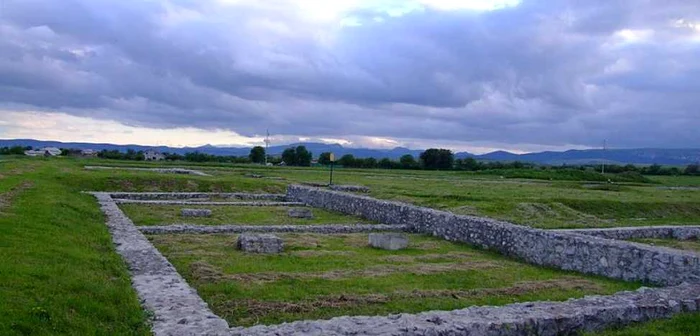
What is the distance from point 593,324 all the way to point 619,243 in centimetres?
564

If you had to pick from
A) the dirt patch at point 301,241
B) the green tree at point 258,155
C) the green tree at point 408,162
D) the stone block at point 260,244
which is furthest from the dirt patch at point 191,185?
the green tree at point 258,155

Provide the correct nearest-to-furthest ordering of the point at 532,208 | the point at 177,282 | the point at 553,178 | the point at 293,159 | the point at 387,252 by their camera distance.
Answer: the point at 177,282, the point at 387,252, the point at 532,208, the point at 553,178, the point at 293,159

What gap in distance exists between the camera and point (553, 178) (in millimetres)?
71312

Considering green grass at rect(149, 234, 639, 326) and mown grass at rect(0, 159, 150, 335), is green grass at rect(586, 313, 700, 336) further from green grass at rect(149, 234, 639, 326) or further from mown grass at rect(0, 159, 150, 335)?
mown grass at rect(0, 159, 150, 335)

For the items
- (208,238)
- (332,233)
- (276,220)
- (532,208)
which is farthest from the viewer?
(532,208)

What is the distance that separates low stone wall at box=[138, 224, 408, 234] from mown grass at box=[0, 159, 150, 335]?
2.47 m

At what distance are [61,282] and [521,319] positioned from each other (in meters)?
6.43

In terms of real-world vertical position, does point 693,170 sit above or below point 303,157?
above

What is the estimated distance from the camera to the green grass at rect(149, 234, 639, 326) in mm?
9719

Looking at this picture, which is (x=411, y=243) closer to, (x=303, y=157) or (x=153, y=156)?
(x=303, y=157)

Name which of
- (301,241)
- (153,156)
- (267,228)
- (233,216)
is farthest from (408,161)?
(301,241)

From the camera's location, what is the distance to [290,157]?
4252 inches

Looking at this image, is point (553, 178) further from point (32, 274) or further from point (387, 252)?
point (32, 274)

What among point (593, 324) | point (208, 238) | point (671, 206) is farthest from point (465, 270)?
point (671, 206)
